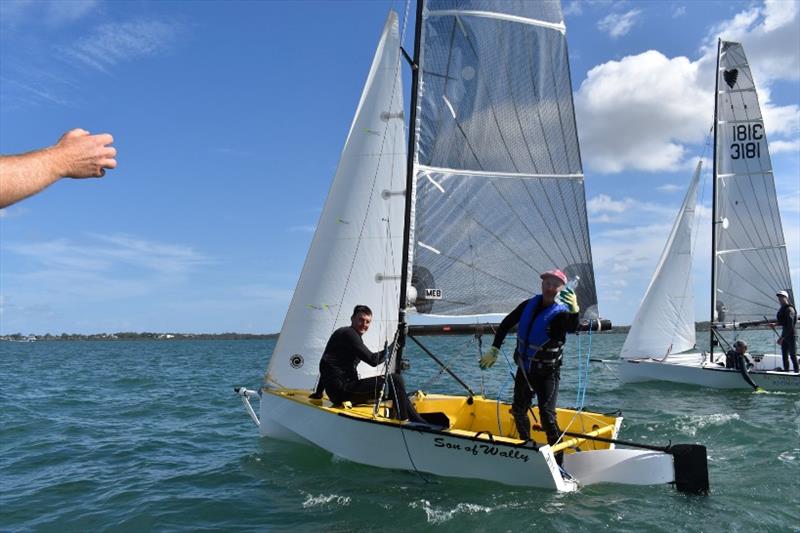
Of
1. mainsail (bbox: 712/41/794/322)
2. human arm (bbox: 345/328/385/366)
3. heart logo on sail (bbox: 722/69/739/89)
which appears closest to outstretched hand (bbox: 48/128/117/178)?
human arm (bbox: 345/328/385/366)

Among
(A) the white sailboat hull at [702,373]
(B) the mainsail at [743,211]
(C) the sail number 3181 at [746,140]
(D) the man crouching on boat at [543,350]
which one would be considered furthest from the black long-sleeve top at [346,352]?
(C) the sail number 3181 at [746,140]

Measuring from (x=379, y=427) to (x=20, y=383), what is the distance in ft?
63.5

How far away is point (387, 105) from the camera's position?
29.5 feet

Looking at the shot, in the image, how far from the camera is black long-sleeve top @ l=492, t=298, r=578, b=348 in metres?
6.20

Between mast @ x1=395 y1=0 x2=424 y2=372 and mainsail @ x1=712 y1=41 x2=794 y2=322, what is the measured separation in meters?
14.0

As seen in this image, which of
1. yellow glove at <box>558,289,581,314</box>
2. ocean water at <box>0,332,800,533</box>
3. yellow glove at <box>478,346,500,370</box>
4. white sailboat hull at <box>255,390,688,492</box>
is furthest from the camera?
yellow glove at <box>478,346,500,370</box>

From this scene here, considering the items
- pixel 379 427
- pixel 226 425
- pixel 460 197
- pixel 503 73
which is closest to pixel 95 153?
pixel 379 427

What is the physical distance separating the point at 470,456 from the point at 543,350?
1.37m

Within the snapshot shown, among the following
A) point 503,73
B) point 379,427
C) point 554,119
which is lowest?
point 379,427

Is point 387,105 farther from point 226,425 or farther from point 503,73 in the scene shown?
point 226,425

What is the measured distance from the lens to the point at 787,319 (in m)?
15.9

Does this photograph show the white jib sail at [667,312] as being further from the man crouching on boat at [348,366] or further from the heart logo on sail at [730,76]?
the man crouching on boat at [348,366]

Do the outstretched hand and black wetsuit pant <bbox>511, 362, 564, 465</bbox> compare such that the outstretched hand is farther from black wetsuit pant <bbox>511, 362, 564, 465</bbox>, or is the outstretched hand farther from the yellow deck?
black wetsuit pant <bbox>511, 362, 564, 465</bbox>

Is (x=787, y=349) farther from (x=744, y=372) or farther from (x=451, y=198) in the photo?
(x=451, y=198)
